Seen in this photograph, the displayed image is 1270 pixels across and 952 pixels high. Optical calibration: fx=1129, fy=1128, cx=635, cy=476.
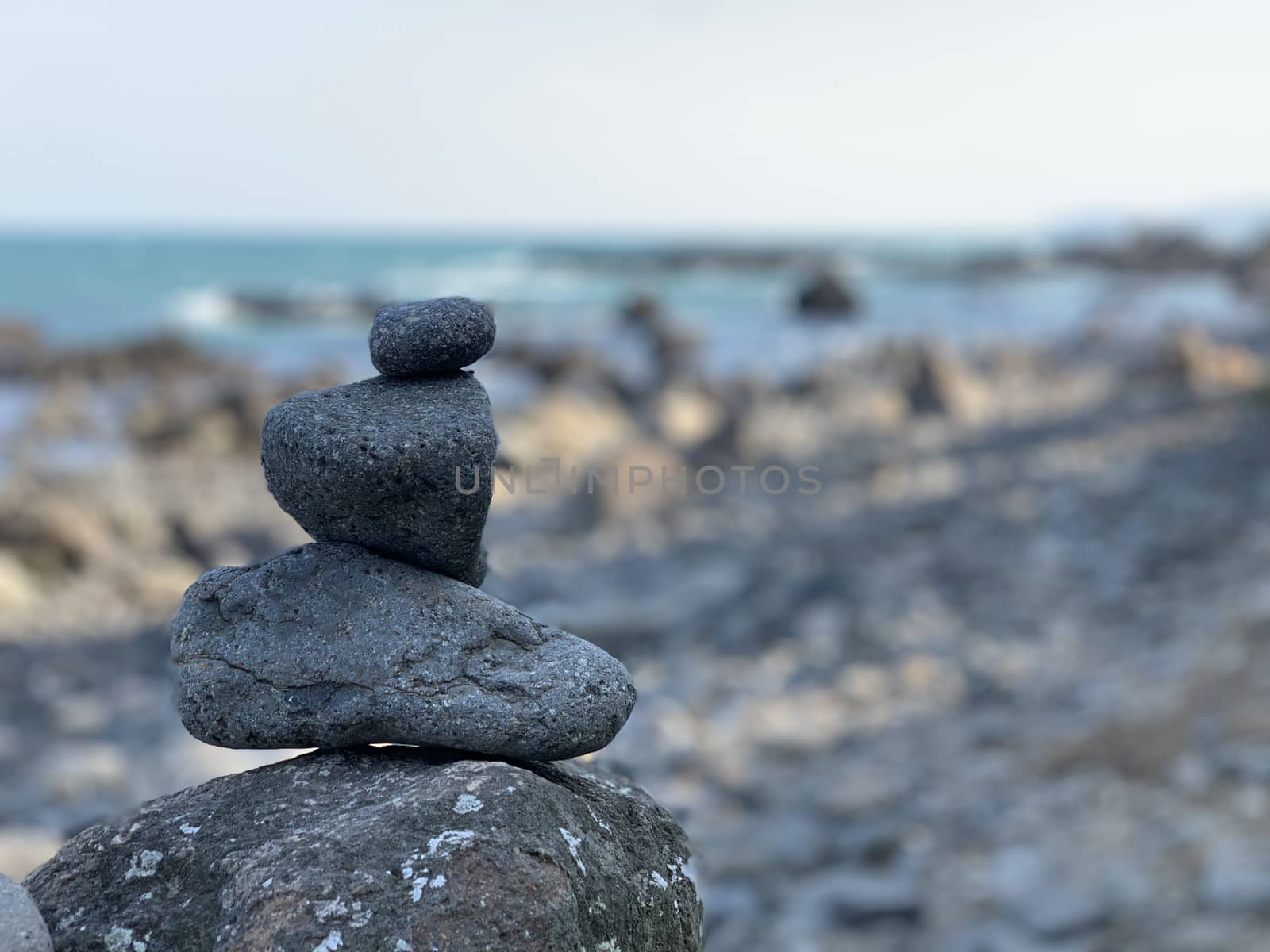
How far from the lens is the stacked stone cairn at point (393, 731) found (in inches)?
74.2

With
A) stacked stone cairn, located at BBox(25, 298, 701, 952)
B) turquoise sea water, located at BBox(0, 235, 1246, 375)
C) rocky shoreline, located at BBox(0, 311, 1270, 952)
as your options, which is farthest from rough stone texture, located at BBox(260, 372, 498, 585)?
turquoise sea water, located at BBox(0, 235, 1246, 375)

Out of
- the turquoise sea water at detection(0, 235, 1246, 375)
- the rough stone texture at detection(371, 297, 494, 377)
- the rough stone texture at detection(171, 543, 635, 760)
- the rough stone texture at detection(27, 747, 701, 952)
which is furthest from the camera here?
the turquoise sea water at detection(0, 235, 1246, 375)

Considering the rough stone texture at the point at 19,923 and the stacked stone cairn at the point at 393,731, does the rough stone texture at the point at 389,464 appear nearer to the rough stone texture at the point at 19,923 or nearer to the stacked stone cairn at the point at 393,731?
the stacked stone cairn at the point at 393,731

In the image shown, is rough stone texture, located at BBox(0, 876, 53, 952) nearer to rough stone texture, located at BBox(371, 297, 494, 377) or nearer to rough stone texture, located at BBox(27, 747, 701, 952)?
rough stone texture, located at BBox(27, 747, 701, 952)

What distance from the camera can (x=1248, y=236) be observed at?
57969 millimetres

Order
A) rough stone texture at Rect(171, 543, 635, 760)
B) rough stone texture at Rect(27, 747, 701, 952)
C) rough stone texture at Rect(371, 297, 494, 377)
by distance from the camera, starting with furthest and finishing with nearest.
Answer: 1. rough stone texture at Rect(371, 297, 494, 377)
2. rough stone texture at Rect(171, 543, 635, 760)
3. rough stone texture at Rect(27, 747, 701, 952)

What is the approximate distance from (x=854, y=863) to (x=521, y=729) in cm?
366

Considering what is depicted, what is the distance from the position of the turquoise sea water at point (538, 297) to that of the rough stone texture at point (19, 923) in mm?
8988

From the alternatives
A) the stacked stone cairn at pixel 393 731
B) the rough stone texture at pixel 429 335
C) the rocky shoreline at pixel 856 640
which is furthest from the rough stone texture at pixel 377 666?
the rocky shoreline at pixel 856 640

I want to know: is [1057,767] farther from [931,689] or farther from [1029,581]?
[1029,581]

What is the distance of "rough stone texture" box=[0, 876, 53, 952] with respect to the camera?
72.8 inches

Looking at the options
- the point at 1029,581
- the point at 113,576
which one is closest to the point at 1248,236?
the point at 1029,581

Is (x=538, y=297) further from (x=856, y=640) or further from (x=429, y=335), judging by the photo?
(x=429, y=335)

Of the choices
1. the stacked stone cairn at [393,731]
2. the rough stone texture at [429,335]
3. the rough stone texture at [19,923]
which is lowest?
the rough stone texture at [19,923]
